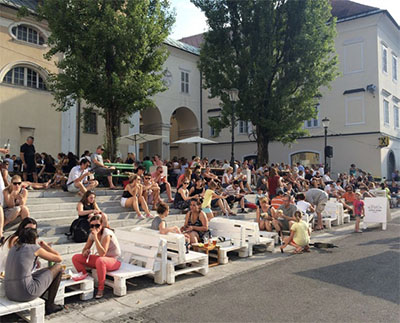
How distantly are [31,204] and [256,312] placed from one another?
251 inches

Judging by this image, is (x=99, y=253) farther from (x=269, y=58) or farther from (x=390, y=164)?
(x=390, y=164)

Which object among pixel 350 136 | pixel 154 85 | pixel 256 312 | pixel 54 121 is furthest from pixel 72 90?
pixel 350 136

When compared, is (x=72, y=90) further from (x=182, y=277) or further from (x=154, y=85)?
(x=182, y=277)

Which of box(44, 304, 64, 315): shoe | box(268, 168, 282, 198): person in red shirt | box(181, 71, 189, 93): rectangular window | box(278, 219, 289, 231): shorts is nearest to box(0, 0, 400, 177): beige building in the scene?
box(181, 71, 189, 93): rectangular window

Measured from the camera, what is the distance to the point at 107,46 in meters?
13.4

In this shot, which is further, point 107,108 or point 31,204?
point 107,108

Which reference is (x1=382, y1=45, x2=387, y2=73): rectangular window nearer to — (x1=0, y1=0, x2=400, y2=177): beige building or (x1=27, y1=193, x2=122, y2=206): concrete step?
(x1=0, y1=0, x2=400, y2=177): beige building

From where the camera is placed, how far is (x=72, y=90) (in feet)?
44.3

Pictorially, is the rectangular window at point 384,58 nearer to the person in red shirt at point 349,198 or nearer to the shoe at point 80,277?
the person in red shirt at point 349,198

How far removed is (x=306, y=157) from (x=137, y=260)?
2396cm

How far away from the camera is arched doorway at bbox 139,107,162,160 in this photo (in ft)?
89.6

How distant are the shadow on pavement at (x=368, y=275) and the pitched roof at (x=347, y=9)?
23.7 m

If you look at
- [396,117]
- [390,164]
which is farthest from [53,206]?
[396,117]

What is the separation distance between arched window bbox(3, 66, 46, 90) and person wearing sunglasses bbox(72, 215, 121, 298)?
643 inches
